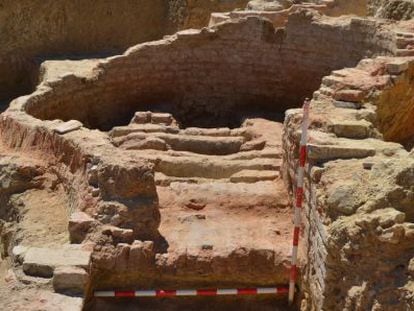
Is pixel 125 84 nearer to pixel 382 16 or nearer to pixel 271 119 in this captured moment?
pixel 271 119

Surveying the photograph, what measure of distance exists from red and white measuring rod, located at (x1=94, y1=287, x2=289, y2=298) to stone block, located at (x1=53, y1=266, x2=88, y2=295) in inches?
30.6

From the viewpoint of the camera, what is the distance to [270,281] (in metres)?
7.75

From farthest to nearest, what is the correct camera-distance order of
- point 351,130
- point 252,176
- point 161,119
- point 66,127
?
point 161,119 → point 252,176 → point 66,127 → point 351,130

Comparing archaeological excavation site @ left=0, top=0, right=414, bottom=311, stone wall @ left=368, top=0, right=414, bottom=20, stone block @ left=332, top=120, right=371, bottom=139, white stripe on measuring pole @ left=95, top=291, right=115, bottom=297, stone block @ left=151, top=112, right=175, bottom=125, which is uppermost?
stone block @ left=332, top=120, right=371, bottom=139

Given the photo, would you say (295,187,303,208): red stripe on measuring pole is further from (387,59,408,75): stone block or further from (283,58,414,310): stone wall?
(387,59,408,75): stone block

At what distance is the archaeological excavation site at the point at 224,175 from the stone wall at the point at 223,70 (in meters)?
0.03

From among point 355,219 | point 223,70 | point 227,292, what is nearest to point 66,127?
point 227,292

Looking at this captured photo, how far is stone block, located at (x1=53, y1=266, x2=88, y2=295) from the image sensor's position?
667 centimetres

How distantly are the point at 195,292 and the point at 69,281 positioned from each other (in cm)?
147

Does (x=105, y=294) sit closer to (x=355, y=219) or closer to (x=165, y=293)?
(x=165, y=293)

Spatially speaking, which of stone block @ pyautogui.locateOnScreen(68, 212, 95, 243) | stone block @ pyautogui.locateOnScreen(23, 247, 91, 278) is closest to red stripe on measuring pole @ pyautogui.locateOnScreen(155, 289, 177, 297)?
stone block @ pyautogui.locateOnScreen(23, 247, 91, 278)

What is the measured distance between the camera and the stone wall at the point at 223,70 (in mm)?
12875

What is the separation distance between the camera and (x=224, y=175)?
10.6 m

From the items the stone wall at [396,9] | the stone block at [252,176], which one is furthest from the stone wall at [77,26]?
the stone block at [252,176]
